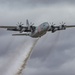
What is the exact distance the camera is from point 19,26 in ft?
593

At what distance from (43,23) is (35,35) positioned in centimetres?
586

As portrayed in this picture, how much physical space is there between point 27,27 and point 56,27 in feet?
37.8

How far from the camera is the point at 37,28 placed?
180 m

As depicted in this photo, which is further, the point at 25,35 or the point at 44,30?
the point at 25,35

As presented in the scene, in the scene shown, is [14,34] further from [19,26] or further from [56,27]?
[56,27]

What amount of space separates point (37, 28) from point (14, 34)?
33.2 ft

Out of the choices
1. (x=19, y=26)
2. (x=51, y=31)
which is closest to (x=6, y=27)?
(x=19, y=26)

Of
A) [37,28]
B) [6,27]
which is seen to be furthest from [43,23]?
[6,27]

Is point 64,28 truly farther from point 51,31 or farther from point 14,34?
point 14,34

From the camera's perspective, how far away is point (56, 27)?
18488 cm

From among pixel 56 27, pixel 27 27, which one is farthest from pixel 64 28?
pixel 27 27

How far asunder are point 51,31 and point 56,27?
10.7ft

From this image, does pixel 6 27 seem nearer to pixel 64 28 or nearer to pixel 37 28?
pixel 37 28

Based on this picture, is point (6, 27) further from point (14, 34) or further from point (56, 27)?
point (56, 27)
